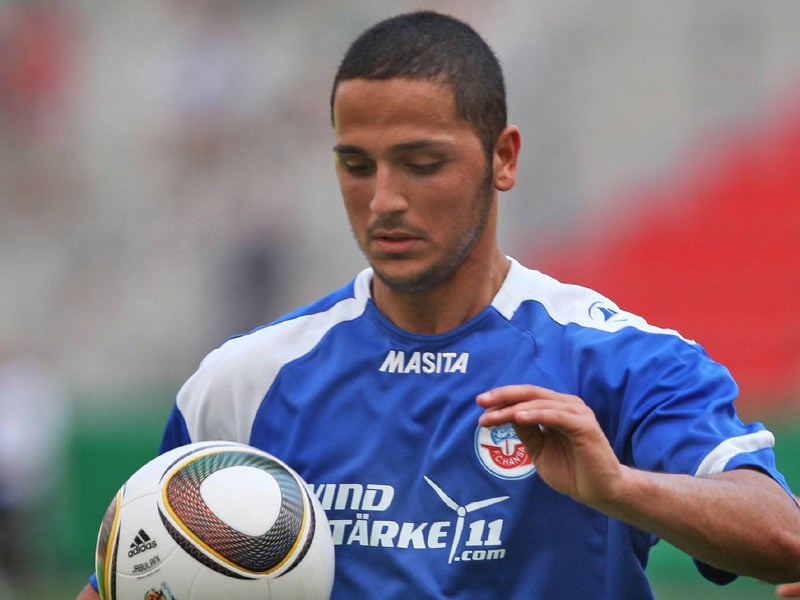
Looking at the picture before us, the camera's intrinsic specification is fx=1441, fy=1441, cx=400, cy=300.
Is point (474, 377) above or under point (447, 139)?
under

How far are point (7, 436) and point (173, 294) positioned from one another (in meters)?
2.69

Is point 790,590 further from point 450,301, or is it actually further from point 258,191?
point 258,191

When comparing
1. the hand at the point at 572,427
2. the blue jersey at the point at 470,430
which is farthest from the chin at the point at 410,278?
the hand at the point at 572,427

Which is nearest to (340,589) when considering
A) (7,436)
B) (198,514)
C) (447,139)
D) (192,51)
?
(198,514)

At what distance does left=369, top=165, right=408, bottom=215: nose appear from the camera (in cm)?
376

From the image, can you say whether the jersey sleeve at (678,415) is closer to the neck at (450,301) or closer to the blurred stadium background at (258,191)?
the neck at (450,301)

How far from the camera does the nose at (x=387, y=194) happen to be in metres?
3.76

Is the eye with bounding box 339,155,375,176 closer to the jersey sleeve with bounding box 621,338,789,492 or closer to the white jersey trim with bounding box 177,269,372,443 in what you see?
the white jersey trim with bounding box 177,269,372,443

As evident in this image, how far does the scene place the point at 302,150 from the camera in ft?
53.0

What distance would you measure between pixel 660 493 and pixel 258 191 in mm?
13141

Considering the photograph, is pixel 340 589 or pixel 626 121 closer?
pixel 340 589

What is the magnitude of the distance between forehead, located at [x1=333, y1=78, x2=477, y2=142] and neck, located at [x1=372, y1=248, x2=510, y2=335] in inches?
16.5

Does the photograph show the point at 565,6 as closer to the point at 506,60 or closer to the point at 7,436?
the point at 506,60

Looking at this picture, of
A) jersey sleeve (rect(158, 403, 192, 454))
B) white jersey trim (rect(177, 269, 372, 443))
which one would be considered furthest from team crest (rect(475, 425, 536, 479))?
jersey sleeve (rect(158, 403, 192, 454))
